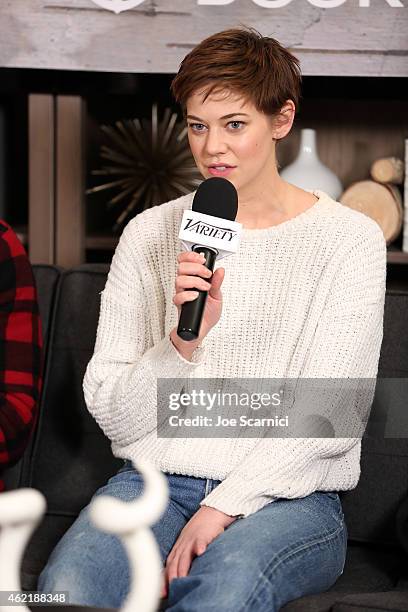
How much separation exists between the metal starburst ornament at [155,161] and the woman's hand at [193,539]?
1.17 meters

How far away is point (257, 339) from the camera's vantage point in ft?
5.05

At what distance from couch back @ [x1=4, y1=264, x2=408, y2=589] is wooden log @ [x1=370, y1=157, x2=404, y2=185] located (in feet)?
1.44

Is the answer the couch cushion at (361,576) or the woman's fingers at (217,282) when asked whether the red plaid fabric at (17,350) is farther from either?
the couch cushion at (361,576)

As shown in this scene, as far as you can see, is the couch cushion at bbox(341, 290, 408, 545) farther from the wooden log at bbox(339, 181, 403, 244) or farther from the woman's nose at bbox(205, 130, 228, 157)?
the woman's nose at bbox(205, 130, 228, 157)

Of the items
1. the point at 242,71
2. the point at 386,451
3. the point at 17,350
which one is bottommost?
the point at 386,451

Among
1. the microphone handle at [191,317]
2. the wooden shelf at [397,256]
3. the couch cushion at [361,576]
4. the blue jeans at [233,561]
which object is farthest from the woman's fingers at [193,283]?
the wooden shelf at [397,256]

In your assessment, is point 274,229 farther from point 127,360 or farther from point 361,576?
point 361,576

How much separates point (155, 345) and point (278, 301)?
0.71ft

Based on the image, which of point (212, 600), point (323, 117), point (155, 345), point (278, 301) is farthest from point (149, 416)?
point (323, 117)

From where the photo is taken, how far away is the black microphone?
118cm

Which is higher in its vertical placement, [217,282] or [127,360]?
[217,282]

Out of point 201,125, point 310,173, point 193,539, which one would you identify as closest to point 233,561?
point 193,539

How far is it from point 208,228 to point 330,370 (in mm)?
346

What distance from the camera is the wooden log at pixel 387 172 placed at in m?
2.13
